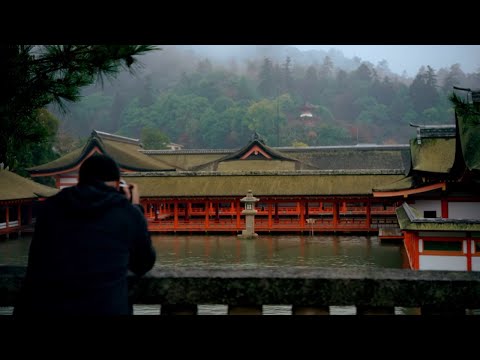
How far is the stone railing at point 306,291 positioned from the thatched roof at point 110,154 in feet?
87.7

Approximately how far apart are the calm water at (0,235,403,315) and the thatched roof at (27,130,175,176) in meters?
6.63

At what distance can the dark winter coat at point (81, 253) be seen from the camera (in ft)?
6.86

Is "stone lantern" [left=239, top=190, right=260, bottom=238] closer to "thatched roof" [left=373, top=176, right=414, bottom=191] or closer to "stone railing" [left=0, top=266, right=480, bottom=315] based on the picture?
"thatched roof" [left=373, top=176, right=414, bottom=191]

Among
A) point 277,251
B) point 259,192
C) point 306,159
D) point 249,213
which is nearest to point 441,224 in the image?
point 277,251

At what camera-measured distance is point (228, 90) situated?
321 ft

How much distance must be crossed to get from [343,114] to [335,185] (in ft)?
231

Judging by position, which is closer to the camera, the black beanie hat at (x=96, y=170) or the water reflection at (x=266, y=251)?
the black beanie hat at (x=96, y=170)

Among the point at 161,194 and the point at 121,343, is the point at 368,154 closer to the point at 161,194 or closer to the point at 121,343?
the point at 161,194

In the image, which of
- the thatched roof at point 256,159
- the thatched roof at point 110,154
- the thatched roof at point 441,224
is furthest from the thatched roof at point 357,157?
the thatched roof at point 441,224

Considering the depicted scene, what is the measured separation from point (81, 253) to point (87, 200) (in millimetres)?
231

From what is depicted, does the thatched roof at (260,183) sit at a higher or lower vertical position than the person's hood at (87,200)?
higher

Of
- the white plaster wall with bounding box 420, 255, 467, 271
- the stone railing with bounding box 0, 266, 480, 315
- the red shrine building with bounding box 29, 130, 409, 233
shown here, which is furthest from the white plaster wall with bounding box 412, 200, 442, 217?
the stone railing with bounding box 0, 266, 480, 315

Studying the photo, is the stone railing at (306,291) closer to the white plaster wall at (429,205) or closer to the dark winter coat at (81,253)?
the dark winter coat at (81,253)
